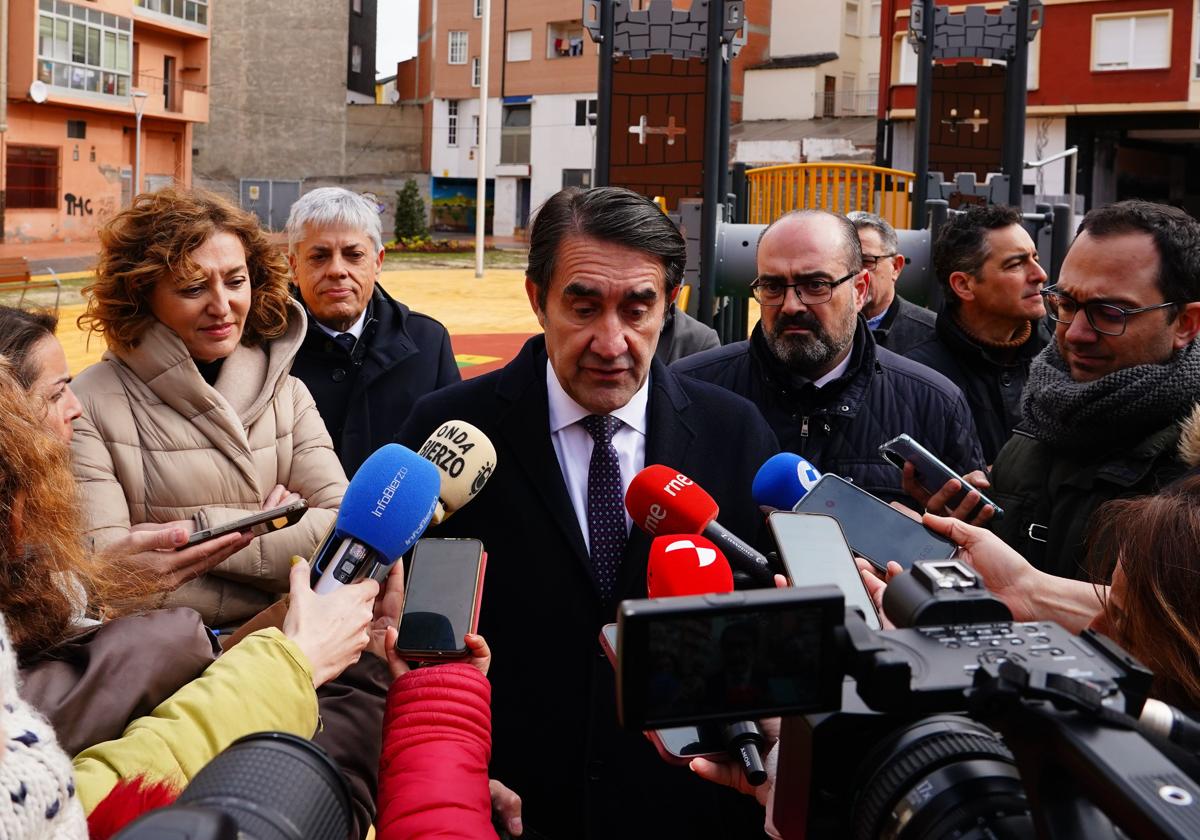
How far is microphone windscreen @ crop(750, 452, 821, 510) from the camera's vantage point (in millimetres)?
2568

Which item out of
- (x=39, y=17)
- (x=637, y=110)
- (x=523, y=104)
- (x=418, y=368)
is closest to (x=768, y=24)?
(x=523, y=104)

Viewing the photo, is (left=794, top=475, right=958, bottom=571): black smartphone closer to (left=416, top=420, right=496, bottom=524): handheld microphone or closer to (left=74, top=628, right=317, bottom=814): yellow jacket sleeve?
(left=416, top=420, right=496, bottom=524): handheld microphone

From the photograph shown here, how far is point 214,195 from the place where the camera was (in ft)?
11.7

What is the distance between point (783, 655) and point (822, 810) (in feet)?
0.95

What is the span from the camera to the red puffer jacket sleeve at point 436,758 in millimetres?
1496

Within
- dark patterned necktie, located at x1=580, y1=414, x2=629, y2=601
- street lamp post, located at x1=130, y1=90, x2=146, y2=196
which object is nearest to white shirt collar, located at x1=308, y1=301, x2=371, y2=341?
dark patterned necktie, located at x1=580, y1=414, x2=629, y2=601

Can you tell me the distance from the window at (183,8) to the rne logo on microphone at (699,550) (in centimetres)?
4173

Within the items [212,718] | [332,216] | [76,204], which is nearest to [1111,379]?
[212,718]

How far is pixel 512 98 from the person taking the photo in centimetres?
4772

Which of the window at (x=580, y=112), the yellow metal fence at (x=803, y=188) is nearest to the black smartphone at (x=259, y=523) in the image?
the yellow metal fence at (x=803, y=188)

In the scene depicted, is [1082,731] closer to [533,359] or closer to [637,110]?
[533,359]

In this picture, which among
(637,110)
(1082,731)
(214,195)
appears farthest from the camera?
(637,110)

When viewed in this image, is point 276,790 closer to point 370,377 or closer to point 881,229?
point 370,377

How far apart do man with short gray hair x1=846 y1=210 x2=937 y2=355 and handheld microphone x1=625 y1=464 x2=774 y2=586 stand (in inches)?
124
